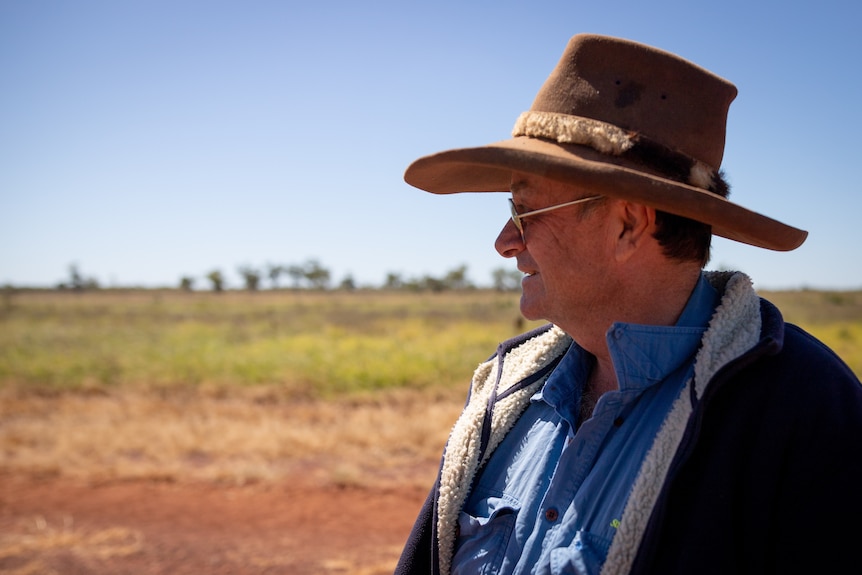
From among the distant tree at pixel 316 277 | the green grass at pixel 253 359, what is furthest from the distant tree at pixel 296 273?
the green grass at pixel 253 359

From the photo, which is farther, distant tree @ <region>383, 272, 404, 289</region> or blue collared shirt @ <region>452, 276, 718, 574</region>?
distant tree @ <region>383, 272, 404, 289</region>

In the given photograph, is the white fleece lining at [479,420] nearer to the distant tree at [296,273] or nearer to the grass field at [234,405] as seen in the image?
the grass field at [234,405]

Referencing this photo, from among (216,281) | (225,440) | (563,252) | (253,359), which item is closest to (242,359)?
(253,359)

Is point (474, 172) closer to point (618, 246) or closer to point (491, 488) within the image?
point (618, 246)

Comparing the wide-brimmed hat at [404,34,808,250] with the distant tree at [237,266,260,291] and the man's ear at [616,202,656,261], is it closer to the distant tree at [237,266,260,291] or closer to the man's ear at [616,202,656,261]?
the man's ear at [616,202,656,261]

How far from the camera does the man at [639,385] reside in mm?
1248

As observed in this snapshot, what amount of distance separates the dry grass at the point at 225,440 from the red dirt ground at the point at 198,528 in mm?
278

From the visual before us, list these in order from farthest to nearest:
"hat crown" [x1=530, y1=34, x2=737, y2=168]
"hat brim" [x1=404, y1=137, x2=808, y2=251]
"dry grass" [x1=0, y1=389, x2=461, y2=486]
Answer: "dry grass" [x1=0, y1=389, x2=461, y2=486]
"hat crown" [x1=530, y1=34, x2=737, y2=168]
"hat brim" [x1=404, y1=137, x2=808, y2=251]

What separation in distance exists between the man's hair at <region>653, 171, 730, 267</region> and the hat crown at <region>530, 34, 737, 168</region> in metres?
0.07

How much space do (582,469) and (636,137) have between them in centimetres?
80

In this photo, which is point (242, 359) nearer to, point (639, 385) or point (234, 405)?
point (234, 405)

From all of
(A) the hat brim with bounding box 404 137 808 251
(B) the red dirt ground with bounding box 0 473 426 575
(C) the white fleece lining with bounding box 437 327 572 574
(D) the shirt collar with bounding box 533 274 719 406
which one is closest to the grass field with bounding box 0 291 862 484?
(B) the red dirt ground with bounding box 0 473 426 575

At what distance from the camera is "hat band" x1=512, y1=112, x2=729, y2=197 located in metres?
1.53

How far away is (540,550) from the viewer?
1.52 metres
